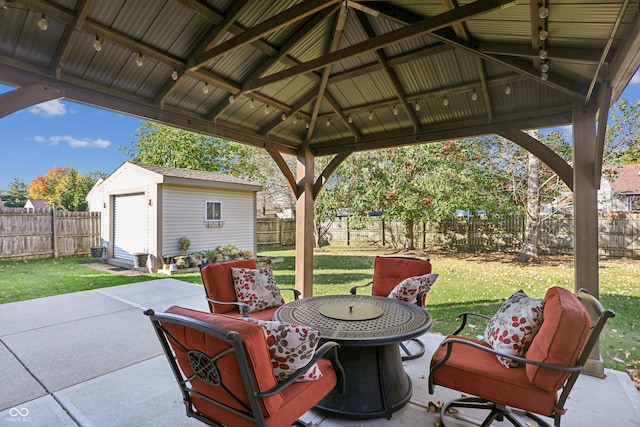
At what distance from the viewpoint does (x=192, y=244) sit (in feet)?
31.9

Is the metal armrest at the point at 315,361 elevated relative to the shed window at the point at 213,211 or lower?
lower

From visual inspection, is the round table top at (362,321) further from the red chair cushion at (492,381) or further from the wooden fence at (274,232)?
the wooden fence at (274,232)

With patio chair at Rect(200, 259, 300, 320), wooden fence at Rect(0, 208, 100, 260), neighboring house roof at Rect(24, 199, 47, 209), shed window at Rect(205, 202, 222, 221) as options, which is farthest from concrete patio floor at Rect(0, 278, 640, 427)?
neighboring house roof at Rect(24, 199, 47, 209)

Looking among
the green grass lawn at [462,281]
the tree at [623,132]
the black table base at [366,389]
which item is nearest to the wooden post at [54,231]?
the green grass lawn at [462,281]

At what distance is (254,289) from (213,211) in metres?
7.31

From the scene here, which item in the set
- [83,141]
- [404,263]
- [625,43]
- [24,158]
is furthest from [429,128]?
[83,141]

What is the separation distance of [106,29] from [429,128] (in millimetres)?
3587

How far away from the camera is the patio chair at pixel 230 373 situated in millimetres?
1446

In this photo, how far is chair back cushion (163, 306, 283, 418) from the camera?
1.46m

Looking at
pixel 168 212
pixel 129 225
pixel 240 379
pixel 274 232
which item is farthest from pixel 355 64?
pixel 274 232

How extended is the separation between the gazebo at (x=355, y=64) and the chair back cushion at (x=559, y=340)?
1643 millimetres

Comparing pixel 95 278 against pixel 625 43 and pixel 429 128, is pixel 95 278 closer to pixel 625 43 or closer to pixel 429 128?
pixel 429 128

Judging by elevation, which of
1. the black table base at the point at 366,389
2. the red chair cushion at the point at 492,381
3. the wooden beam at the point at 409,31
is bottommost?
the black table base at the point at 366,389

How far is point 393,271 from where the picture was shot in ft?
13.0
